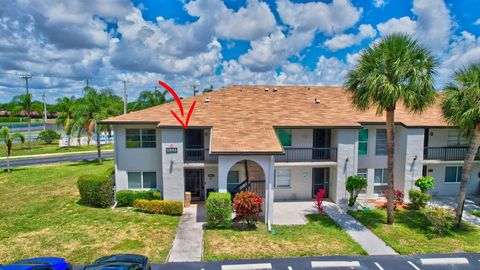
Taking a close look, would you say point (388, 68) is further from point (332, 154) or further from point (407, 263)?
point (407, 263)

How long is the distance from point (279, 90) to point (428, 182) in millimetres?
12109

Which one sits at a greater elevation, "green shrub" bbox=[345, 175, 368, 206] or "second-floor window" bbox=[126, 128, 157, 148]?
"second-floor window" bbox=[126, 128, 157, 148]

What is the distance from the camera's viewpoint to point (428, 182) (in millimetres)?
18656

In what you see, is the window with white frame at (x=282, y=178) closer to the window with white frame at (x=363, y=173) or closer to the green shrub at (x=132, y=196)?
the window with white frame at (x=363, y=173)

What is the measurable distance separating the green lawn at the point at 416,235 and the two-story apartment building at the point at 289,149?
10.5ft

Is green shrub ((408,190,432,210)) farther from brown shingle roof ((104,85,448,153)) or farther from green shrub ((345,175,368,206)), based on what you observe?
brown shingle roof ((104,85,448,153))

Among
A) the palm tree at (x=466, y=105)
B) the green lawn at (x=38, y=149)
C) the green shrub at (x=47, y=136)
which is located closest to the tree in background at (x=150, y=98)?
the green lawn at (x=38, y=149)

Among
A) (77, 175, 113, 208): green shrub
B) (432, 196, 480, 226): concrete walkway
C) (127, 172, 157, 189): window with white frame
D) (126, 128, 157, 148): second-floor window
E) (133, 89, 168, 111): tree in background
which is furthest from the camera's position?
(133, 89, 168, 111): tree in background

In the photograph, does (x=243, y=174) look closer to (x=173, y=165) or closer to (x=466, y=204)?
(x=173, y=165)

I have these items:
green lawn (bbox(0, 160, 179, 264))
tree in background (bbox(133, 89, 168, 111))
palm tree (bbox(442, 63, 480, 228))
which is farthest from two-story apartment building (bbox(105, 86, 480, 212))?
tree in background (bbox(133, 89, 168, 111))

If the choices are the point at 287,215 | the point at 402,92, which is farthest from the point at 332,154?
the point at 402,92

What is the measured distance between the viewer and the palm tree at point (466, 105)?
44.7ft

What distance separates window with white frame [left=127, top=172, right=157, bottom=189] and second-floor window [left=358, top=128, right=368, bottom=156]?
13.8 m

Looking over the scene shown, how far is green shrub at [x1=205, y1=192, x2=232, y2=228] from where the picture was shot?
14898 mm
